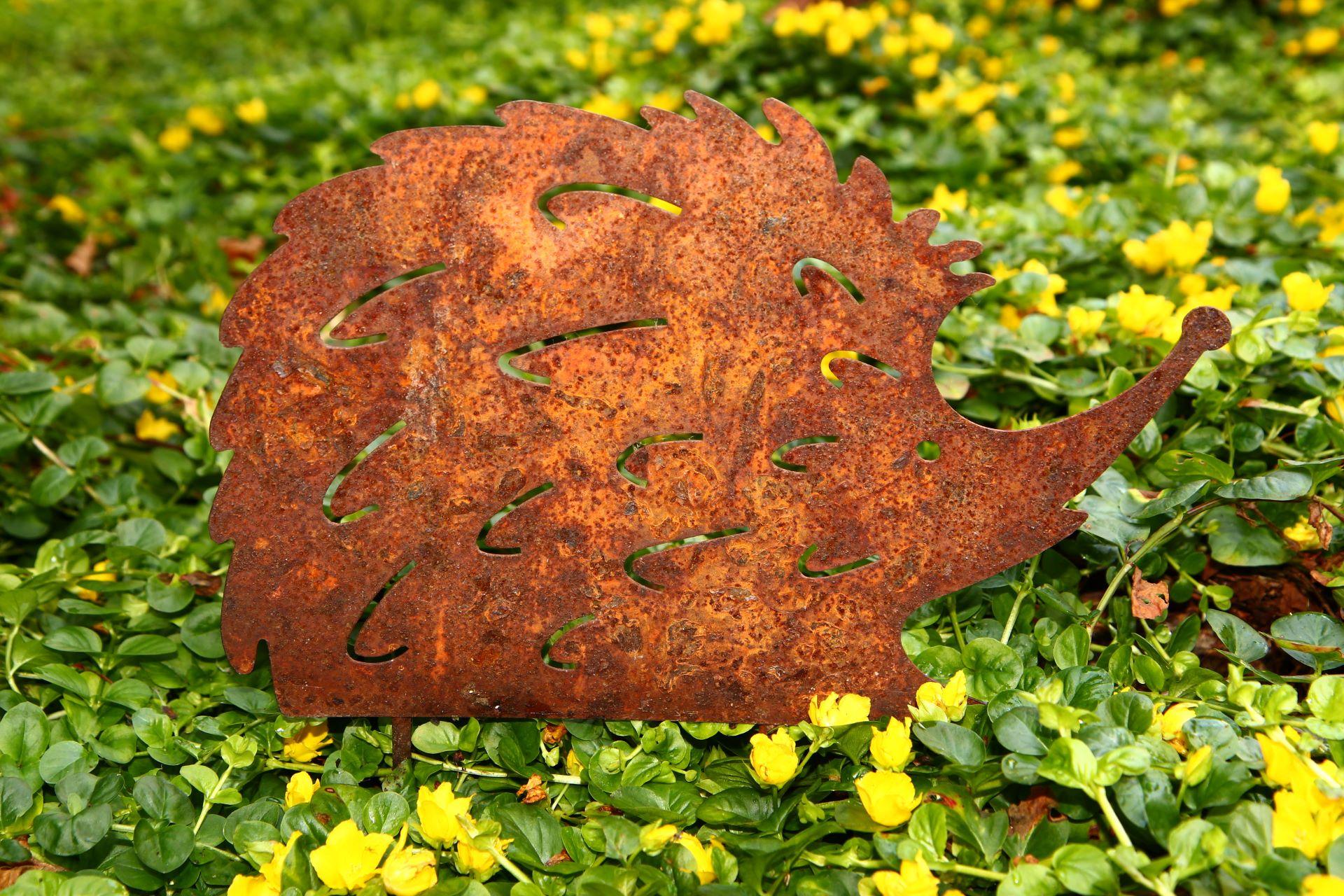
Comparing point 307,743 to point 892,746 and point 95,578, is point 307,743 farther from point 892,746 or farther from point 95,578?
point 892,746

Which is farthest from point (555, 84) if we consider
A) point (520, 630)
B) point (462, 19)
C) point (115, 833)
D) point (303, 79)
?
point (115, 833)

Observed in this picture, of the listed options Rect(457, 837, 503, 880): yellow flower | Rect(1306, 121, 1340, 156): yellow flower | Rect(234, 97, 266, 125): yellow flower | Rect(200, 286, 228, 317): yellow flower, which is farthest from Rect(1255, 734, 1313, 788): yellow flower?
Rect(234, 97, 266, 125): yellow flower

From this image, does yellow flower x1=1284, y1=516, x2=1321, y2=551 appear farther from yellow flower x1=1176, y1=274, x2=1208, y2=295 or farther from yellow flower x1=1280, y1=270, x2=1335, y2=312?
yellow flower x1=1176, y1=274, x2=1208, y2=295

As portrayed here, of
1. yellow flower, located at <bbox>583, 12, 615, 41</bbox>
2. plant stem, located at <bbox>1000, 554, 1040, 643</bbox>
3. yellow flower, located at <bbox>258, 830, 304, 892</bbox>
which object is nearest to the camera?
yellow flower, located at <bbox>258, 830, 304, 892</bbox>

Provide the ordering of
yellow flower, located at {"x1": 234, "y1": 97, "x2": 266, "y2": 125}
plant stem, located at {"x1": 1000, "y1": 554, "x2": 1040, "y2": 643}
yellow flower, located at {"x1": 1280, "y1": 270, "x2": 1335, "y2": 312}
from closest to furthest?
1. plant stem, located at {"x1": 1000, "y1": 554, "x2": 1040, "y2": 643}
2. yellow flower, located at {"x1": 1280, "y1": 270, "x2": 1335, "y2": 312}
3. yellow flower, located at {"x1": 234, "y1": 97, "x2": 266, "y2": 125}

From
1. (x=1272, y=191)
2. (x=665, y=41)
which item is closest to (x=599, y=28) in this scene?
(x=665, y=41)

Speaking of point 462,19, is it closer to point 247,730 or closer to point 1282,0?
point 1282,0
